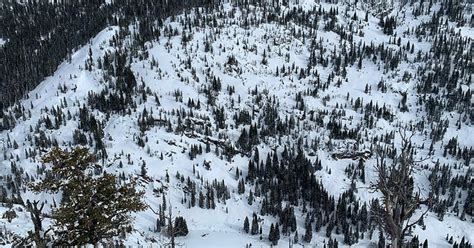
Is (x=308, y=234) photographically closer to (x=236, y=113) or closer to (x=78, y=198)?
(x=236, y=113)

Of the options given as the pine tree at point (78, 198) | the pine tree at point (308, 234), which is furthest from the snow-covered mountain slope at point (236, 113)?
the pine tree at point (78, 198)

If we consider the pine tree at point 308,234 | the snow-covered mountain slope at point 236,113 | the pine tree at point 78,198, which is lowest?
the pine tree at point 308,234

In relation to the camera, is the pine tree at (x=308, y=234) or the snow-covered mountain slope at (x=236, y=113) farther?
the snow-covered mountain slope at (x=236, y=113)

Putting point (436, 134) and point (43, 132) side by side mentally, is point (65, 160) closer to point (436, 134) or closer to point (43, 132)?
point (43, 132)

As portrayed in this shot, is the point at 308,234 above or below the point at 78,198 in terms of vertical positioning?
below

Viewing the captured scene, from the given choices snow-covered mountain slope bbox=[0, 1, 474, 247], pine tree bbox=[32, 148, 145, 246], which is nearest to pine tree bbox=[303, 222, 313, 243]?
snow-covered mountain slope bbox=[0, 1, 474, 247]

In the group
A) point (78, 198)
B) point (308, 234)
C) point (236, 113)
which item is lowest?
point (308, 234)

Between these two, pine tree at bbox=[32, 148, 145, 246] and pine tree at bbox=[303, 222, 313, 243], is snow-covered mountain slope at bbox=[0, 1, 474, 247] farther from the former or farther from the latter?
pine tree at bbox=[32, 148, 145, 246]

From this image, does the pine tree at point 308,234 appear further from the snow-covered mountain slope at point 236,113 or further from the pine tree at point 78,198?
the pine tree at point 78,198

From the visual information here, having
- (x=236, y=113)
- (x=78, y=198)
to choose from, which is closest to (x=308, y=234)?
(x=236, y=113)
